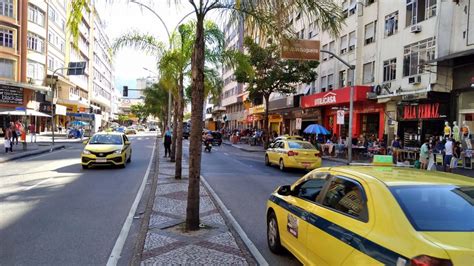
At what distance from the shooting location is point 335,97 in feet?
104

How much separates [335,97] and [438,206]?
28918 millimetres

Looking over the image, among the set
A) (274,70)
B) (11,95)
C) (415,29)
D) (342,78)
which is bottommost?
(11,95)

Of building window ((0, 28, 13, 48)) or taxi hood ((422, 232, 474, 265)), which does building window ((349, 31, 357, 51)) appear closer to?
taxi hood ((422, 232, 474, 265))

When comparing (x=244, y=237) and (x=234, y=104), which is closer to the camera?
(x=244, y=237)

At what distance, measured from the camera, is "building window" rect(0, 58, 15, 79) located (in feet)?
144

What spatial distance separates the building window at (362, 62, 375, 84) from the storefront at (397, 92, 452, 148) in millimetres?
4737

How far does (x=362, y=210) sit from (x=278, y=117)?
47.2 m

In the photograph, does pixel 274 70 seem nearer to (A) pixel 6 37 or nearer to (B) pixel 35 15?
(A) pixel 6 37

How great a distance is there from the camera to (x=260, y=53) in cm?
3203

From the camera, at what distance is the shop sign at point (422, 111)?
2319 centimetres

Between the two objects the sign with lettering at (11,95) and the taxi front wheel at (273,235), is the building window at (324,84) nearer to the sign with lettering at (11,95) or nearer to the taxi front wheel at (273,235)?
the sign with lettering at (11,95)

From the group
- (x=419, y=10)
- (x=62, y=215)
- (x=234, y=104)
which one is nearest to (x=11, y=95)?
(x=419, y=10)

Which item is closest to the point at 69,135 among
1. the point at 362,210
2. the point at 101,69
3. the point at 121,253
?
the point at 121,253

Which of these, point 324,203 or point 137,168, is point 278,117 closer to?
point 137,168
